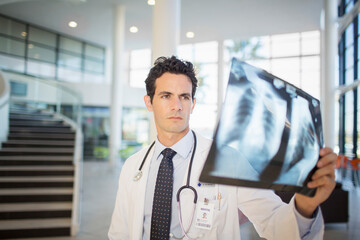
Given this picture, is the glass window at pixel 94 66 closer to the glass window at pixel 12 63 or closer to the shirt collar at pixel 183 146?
the glass window at pixel 12 63

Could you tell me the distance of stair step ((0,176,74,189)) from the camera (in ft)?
16.9

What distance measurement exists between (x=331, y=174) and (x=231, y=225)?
730mm

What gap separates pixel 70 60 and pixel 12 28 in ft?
10.5

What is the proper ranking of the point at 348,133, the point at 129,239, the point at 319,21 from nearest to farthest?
the point at 129,239
the point at 348,133
the point at 319,21

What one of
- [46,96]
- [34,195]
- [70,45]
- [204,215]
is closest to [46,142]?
[34,195]

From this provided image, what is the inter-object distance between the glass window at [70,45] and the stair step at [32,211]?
1222 centimetres

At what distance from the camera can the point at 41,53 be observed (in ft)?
47.1

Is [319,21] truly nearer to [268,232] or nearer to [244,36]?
[244,36]

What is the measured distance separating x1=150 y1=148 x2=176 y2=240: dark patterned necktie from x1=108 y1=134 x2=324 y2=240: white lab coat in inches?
2.9

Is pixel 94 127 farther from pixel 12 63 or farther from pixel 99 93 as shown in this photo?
pixel 12 63

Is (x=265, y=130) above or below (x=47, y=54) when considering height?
below

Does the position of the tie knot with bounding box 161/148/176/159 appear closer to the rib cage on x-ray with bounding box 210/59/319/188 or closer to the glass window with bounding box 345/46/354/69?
the rib cage on x-ray with bounding box 210/59/319/188

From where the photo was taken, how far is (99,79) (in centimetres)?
1730

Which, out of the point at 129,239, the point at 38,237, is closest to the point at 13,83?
the point at 38,237
